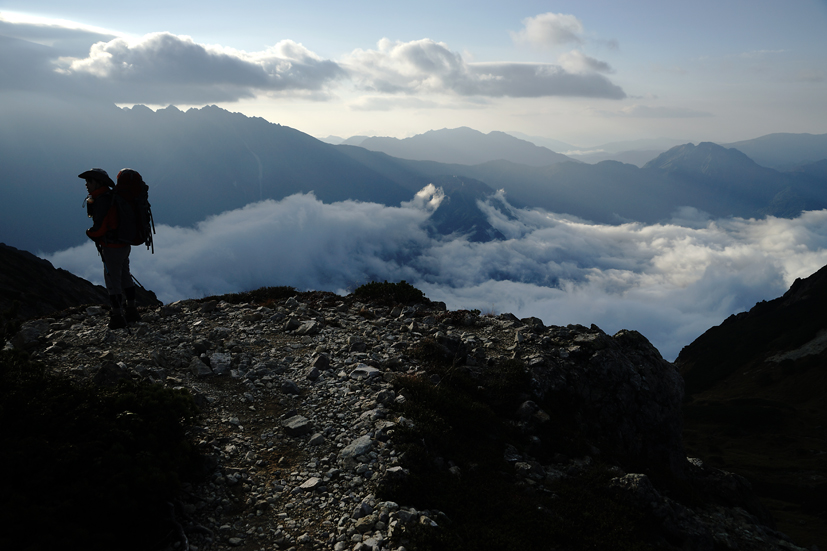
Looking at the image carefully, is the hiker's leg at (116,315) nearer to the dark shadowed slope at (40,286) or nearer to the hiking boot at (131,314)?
the hiking boot at (131,314)

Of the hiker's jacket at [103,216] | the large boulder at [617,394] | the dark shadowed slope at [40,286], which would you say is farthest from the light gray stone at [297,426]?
the dark shadowed slope at [40,286]

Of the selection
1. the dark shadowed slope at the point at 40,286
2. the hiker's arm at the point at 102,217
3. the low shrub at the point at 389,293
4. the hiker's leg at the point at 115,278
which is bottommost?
the dark shadowed slope at the point at 40,286

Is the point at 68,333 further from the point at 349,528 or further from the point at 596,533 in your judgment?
the point at 596,533

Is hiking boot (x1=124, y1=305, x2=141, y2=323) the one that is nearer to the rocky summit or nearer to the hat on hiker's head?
the rocky summit

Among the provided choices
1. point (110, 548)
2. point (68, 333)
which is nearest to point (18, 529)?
point (110, 548)

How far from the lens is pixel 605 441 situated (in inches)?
492

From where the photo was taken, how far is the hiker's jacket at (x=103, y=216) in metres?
12.1

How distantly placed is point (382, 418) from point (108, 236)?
9863mm

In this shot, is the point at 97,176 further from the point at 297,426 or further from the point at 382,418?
the point at 382,418

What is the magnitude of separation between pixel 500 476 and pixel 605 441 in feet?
18.8

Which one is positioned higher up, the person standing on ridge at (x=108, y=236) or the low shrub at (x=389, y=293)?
the person standing on ridge at (x=108, y=236)

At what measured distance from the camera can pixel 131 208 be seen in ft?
41.3

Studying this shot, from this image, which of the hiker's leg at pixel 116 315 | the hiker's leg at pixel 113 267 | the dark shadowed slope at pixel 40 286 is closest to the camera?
the hiker's leg at pixel 113 267

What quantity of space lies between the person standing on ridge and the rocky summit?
939 millimetres
